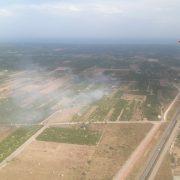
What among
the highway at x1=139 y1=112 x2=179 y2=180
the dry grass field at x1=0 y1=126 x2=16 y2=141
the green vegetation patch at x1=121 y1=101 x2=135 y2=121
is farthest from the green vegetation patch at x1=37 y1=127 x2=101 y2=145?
the green vegetation patch at x1=121 y1=101 x2=135 y2=121

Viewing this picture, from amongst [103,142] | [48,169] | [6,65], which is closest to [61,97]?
[103,142]

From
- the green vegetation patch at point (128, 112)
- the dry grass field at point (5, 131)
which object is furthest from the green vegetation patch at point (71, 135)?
the green vegetation patch at point (128, 112)

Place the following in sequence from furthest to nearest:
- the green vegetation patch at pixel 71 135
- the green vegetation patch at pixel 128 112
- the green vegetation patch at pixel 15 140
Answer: the green vegetation patch at pixel 128 112 → the green vegetation patch at pixel 71 135 → the green vegetation patch at pixel 15 140

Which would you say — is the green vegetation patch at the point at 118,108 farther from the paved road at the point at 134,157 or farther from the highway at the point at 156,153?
the highway at the point at 156,153

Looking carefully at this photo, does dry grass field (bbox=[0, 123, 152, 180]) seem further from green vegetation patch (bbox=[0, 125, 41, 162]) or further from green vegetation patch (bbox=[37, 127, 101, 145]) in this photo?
green vegetation patch (bbox=[0, 125, 41, 162])

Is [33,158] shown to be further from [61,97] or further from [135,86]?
[135,86]

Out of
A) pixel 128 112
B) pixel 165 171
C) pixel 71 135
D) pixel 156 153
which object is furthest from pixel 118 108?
pixel 165 171
